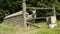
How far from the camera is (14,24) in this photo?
14625mm

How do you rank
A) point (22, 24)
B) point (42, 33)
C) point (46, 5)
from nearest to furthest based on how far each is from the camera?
point (42, 33)
point (22, 24)
point (46, 5)

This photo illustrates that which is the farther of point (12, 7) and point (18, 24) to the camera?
point (12, 7)

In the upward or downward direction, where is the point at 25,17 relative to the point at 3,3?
downward

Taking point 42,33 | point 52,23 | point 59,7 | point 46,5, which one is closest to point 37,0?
point 46,5

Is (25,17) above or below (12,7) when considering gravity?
below

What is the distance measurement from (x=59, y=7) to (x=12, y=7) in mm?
5074

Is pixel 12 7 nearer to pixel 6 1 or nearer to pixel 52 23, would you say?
pixel 6 1

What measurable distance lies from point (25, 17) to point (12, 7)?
25.7 ft

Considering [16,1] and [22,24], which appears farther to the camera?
[16,1]

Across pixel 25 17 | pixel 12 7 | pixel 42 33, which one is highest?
pixel 12 7

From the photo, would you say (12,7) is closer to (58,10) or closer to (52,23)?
(58,10)

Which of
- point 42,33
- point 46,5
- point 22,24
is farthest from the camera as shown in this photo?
point 46,5

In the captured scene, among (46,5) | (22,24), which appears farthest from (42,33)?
(46,5)

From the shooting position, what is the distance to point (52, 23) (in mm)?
14633
